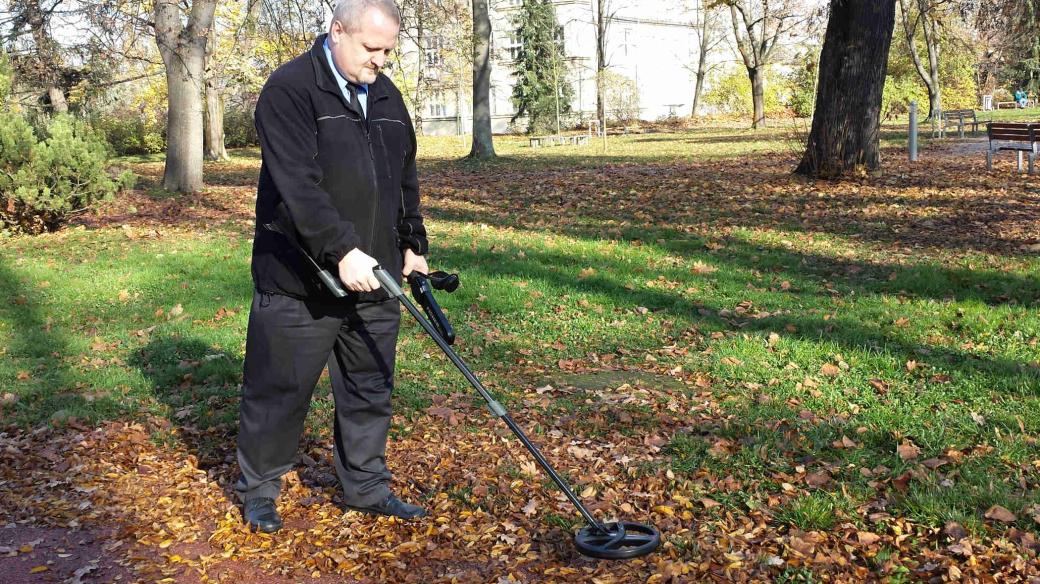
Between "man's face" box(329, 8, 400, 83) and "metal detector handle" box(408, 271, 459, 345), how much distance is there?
924mm

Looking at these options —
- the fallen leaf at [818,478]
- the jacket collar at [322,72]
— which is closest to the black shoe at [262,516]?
the jacket collar at [322,72]

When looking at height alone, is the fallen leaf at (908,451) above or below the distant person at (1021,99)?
below

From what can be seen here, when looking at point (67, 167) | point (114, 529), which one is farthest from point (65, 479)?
point (67, 167)

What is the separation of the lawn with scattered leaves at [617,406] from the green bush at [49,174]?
903 millimetres

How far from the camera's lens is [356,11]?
3.39 m

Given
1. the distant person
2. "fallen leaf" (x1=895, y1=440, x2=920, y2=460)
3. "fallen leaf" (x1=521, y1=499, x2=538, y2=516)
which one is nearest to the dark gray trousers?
"fallen leaf" (x1=521, y1=499, x2=538, y2=516)

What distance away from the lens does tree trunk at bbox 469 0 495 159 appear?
24766 millimetres

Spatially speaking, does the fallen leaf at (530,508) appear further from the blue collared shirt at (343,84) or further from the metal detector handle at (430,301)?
the blue collared shirt at (343,84)

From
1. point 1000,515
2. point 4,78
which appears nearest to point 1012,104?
point 4,78

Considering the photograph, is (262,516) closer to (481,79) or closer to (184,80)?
(184,80)

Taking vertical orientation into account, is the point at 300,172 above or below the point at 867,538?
above

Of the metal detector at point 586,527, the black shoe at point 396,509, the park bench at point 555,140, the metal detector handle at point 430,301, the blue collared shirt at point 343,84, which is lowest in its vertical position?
the black shoe at point 396,509

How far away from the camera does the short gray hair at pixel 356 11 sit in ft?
11.1

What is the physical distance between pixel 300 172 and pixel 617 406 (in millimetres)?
2737
